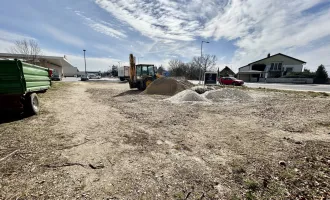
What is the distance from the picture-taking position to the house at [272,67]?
42725 mm

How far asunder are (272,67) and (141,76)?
46652mm

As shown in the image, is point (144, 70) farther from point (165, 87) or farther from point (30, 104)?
point (30, 104)

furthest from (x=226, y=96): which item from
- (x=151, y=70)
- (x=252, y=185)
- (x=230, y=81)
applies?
(x=230, y=81)

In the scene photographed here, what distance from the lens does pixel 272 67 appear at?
151ft

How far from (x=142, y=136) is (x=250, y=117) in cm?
489

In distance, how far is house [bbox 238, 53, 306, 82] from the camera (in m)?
42.7

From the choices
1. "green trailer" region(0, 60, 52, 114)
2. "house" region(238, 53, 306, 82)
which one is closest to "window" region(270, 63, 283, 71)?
"house" region(238, 53, 306, 82)

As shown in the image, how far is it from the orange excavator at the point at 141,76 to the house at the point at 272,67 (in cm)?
3873

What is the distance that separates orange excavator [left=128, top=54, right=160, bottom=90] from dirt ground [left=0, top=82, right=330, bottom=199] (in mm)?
10376

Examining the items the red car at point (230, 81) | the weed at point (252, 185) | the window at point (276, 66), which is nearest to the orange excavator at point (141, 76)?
the weed at point (252, 185)

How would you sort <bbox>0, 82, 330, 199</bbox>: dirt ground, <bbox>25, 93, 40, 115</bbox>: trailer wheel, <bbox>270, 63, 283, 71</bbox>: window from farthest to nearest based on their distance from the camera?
<bbox>270, 63, 283, 71</bbox>: window
<bbox>25, 93, 40, 115</bbox>: trailer wheel
<bbox>0, 82, 330, 199</bbox>: dirt ground

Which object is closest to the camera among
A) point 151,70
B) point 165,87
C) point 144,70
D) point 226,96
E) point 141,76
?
point 226,96

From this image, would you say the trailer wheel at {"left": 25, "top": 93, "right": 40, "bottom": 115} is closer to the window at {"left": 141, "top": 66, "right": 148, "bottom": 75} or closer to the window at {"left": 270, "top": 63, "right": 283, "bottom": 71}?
the window at {"left": 141, "top": 66, "right": 148, "bottom": 75}

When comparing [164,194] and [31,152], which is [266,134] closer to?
[164,194]
